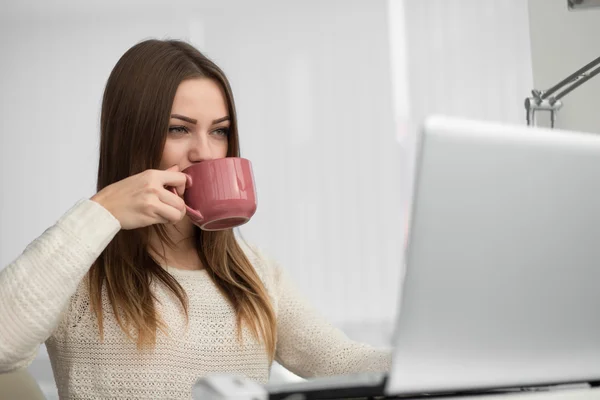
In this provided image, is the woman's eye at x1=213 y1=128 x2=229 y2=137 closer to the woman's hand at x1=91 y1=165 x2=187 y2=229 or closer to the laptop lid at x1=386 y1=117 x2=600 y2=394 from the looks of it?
the woman's hand at x1=91 y1=165 x2=187 y2=229

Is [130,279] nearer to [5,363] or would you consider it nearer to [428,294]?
[5,363]

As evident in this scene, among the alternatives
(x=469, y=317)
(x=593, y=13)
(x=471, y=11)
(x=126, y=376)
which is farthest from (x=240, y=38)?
(x=469, y=317)

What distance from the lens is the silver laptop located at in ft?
2.07

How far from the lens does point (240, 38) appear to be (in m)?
3.86

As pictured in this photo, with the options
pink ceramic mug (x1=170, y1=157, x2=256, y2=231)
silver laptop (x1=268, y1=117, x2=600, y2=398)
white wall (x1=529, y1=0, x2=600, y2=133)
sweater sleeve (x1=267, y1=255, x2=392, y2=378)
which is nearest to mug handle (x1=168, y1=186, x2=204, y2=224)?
pink ceramic mug (x1=170, y1=157, x2=256, y2=231)

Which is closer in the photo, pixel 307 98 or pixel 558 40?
pixel 558 40

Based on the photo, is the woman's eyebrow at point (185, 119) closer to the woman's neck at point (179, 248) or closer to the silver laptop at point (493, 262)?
the woman's neck at point (179, 248)

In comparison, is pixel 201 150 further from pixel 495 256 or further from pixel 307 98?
pixel 307 98

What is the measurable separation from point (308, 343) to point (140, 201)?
53 centimetres

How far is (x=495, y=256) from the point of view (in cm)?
67

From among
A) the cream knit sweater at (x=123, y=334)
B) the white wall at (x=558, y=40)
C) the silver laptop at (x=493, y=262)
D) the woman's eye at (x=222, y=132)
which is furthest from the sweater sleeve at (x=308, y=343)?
the white wall at (x=558, y=40)

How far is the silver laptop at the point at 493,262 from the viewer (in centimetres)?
63

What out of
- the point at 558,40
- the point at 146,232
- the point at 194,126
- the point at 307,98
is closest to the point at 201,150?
the point at 194,126

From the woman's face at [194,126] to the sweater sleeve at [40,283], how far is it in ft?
1.20
